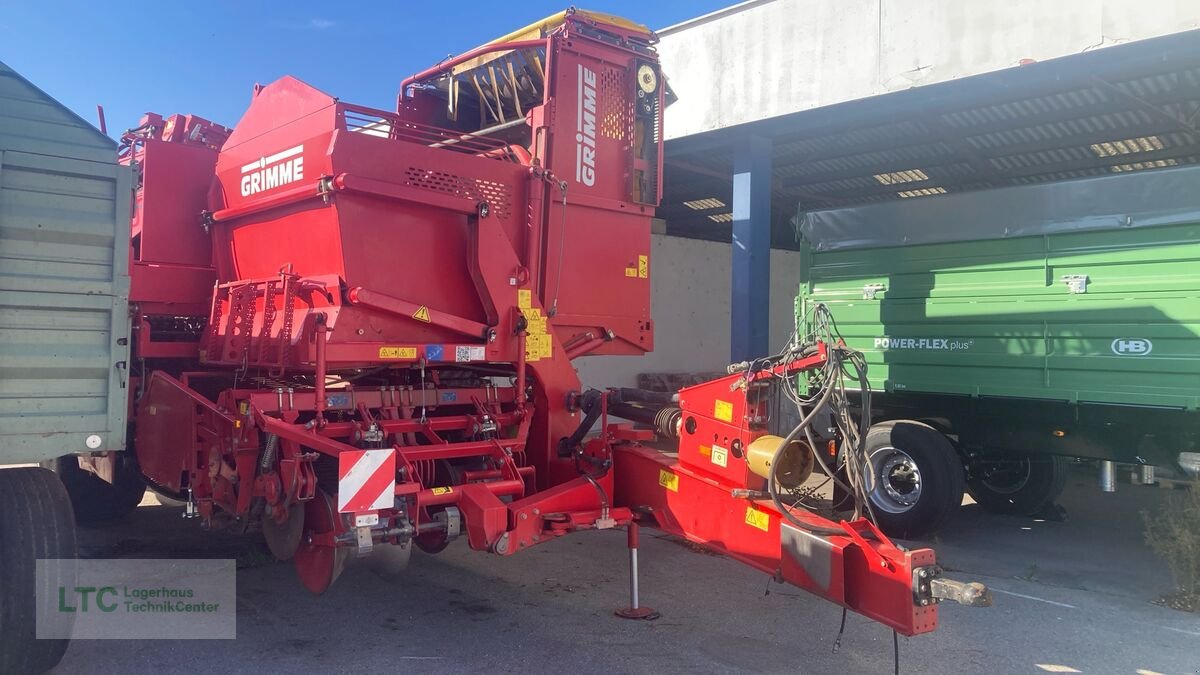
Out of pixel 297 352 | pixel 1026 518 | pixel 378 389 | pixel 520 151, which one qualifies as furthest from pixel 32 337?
pixel 1026 518

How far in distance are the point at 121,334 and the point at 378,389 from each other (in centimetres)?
133

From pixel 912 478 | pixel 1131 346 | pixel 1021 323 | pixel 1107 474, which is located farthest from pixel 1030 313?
pixel 912 478

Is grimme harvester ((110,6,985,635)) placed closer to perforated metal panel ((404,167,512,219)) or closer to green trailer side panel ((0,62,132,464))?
perforated metal panel ((404,167,512,219))

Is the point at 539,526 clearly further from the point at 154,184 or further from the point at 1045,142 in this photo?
the point at 1045,142

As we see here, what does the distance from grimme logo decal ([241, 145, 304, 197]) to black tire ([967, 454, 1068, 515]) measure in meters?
6.36

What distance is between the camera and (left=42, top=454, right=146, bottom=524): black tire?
22.3ft

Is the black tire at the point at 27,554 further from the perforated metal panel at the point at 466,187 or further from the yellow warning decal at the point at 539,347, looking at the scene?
the yellow warning decal at the point at 539,347

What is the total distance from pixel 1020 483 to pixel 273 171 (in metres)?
7.15

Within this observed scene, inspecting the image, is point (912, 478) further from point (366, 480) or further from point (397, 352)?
point (366, 480)

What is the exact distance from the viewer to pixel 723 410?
437 centimetres

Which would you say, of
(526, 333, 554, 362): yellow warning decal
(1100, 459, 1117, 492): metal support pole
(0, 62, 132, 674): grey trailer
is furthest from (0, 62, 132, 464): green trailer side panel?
(1100, 459, 1117, 492): metal support pole

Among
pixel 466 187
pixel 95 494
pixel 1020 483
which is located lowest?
pixel 95 494

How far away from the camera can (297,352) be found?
4.41 m

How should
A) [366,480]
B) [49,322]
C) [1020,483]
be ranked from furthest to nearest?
[1020,483] → [366,480] → [49,322]
